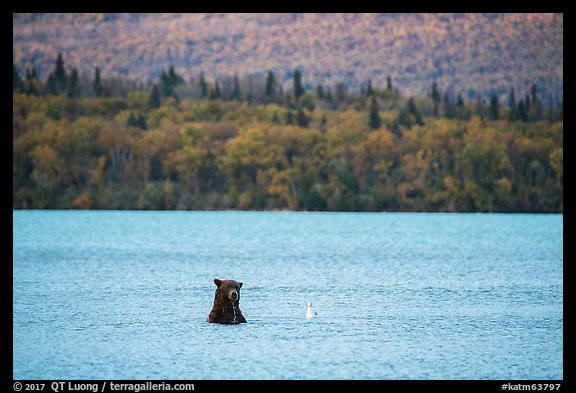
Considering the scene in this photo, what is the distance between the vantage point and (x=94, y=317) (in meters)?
26.1

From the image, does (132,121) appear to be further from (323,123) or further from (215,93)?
(215,93)

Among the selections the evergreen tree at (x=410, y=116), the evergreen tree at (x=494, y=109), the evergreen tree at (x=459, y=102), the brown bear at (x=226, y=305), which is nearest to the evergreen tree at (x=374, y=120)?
the evergreen tree at (x=410, y=116)

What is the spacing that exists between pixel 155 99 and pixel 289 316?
147130 mm

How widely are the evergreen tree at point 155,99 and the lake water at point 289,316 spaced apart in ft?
383

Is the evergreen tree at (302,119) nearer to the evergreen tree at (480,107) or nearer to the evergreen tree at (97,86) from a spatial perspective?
the evergreen tree at (480,107)

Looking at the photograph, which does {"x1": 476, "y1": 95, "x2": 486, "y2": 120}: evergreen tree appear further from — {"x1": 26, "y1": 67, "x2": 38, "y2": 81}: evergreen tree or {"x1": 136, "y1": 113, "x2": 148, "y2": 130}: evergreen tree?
{"x1": 26, "y1": 67, "x2": 38, "y2": 81}: evergreen tree

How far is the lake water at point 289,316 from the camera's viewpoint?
2028 cm

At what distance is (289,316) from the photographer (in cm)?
2644

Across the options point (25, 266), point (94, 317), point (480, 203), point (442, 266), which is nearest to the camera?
point (94, 317)

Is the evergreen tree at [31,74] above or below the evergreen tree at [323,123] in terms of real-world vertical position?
above
